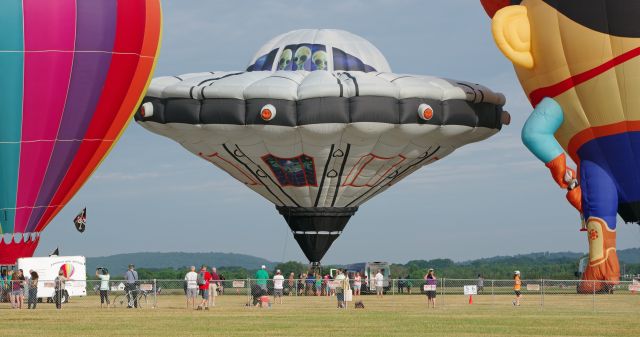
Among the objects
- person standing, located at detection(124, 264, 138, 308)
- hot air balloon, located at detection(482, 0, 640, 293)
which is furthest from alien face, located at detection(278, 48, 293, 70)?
person standing, located at detection(124, 264, 138, 308)

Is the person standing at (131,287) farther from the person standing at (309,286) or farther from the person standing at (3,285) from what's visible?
the person standing at (309,286)

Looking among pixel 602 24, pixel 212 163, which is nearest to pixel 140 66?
pixel 212 163

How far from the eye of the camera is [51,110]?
2970cm

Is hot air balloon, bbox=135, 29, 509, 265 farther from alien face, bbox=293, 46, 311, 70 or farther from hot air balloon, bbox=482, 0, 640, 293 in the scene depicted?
hot air balloon, bbox=482, 0, 640, 293

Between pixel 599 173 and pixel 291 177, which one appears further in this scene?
pixel 291 177

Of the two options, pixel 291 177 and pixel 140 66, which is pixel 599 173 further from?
pixel 140 66

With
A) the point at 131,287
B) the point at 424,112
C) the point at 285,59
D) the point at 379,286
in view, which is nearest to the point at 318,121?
the point at 424,112

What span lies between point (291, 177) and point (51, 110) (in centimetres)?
879

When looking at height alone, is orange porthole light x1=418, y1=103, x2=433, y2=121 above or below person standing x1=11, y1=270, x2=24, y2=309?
above

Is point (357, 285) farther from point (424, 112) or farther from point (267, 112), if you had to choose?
point (267, 112)

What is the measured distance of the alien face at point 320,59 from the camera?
121ft

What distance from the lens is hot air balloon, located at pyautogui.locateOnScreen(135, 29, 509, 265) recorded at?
33844mm

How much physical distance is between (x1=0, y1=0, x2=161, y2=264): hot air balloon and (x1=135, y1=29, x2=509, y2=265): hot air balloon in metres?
→ 3.62

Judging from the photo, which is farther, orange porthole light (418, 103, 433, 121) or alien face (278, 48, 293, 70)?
alien face (278, 48, 293, 70)
